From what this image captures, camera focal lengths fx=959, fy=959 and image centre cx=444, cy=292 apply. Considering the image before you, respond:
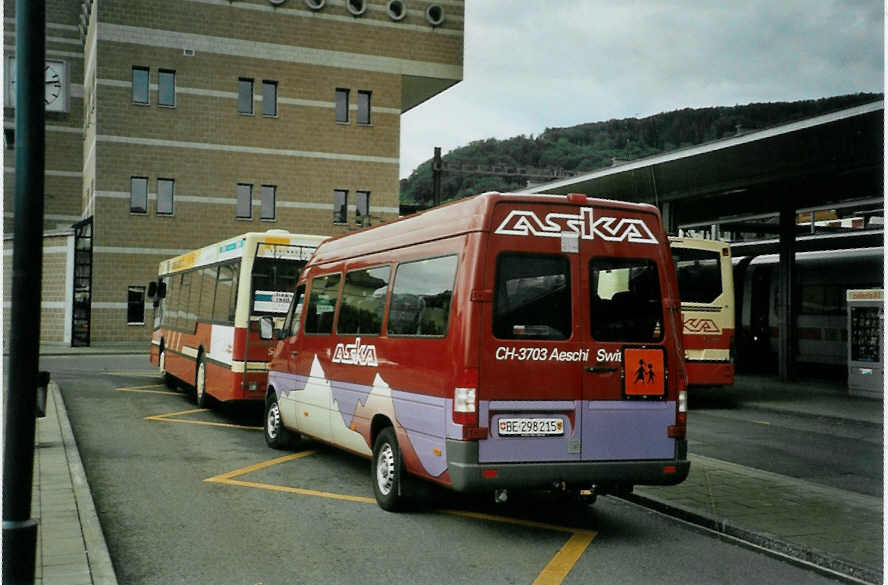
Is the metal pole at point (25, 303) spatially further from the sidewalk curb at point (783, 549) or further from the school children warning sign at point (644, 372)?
the sidewalk curb at point (783, 549)

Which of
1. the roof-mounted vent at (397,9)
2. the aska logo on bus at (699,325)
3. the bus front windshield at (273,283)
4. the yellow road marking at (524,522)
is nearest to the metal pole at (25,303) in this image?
the yellow road marking at (524,522)

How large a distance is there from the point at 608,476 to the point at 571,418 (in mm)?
510

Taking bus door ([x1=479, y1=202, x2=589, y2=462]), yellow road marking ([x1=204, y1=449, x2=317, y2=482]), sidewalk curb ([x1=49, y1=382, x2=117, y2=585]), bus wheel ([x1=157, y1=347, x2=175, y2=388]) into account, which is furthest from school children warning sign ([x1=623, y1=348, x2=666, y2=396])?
bus wheel ([x1=157, y1=347, x2=175, y2=388])

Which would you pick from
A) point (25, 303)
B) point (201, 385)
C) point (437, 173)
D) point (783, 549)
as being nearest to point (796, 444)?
point (783, 549)

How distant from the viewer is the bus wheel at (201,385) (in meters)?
15.6

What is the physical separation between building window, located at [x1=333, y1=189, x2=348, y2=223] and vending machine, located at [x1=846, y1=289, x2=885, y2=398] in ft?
84.2

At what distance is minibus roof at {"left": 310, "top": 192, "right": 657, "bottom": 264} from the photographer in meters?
7.12

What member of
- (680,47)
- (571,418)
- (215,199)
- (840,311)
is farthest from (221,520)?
(215,199)

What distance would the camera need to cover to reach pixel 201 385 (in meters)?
15.8

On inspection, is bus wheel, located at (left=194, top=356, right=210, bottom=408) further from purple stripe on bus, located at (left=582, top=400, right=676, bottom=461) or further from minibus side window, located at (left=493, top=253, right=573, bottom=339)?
purple stripe on bus, located at (left=582, top=400, right=676, bottom=461)

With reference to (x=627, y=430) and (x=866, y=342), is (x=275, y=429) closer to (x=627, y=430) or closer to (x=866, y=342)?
(x=627, y=430)

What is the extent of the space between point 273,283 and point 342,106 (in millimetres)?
29356

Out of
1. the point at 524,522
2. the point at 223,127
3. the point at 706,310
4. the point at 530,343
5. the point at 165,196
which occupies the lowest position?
the point at 524,522

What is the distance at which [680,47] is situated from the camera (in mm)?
9016
